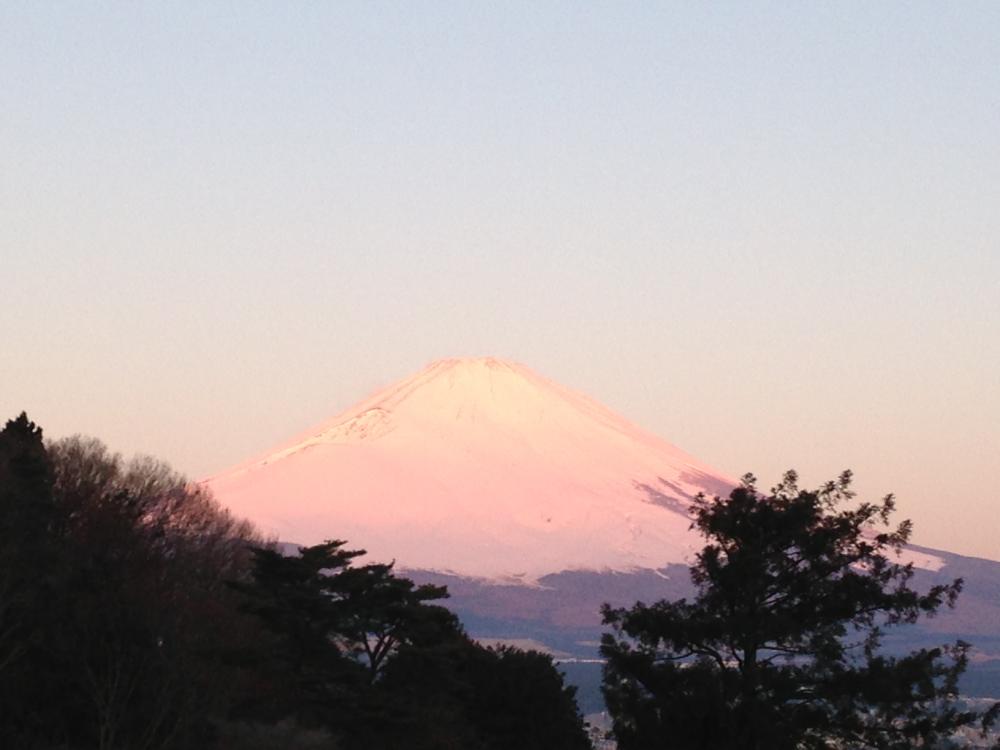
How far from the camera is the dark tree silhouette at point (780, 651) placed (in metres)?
44.8

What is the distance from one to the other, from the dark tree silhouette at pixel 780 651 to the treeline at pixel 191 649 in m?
11.4

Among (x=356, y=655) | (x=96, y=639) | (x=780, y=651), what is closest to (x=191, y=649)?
(x=96, y=639)

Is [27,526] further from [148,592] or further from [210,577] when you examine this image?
[210,577]

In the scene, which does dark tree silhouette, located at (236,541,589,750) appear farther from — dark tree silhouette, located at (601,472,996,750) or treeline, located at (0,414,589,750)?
dark tree silhouette, located at (601,472,996,750)

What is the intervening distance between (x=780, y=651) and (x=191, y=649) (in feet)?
53.5

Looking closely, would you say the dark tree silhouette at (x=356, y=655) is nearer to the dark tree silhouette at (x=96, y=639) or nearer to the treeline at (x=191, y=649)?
the treeline at (x=191, y=649)

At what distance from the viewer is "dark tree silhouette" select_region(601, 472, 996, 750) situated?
44844 mm

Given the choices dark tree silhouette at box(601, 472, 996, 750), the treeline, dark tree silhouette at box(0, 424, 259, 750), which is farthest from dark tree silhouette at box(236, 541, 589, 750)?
dark tree silhouette at box(601, 472, 996, 750)

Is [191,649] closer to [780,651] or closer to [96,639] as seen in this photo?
[96,639]

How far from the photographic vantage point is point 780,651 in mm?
45875

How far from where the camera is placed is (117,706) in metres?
51.4

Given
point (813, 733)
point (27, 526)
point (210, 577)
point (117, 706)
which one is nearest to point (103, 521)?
point (27, 526)

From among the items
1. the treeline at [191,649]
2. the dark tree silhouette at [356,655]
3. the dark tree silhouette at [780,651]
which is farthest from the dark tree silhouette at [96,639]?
the dark tree silhouette at [780,651]

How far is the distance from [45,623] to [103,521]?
33.6 ft
